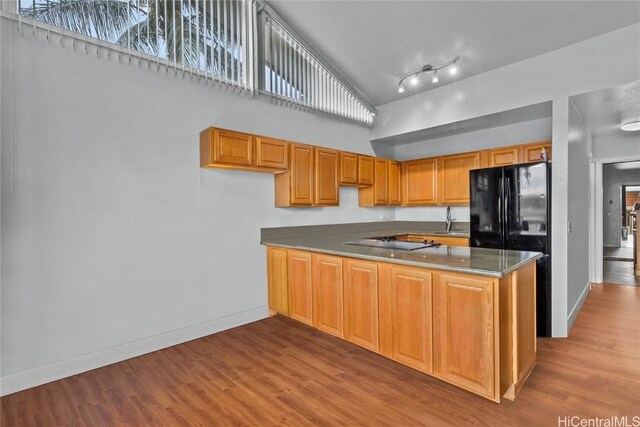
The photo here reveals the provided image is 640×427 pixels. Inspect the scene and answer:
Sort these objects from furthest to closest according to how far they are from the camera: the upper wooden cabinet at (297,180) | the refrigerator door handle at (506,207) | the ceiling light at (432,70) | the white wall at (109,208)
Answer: the upper wooden cabinet at (297,180)
the ceiling light at (432,70)
the refrigerator door handle at (506,207)
the white wall at (109,208)

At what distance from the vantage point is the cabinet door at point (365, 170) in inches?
181

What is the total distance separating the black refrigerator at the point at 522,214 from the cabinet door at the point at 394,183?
164 cm

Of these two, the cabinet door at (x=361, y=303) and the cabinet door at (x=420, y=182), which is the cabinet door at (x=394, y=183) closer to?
the cabinet door at (x=420, y=182)

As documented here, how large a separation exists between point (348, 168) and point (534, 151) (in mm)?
2361

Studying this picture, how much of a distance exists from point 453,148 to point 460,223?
121cm

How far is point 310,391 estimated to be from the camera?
2203 millimetres

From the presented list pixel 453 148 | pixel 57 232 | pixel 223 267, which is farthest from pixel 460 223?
pixel 57 232

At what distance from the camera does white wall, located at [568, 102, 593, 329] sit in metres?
3.26

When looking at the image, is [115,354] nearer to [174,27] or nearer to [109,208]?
[109,208]


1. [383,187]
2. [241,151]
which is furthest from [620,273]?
[241,151]

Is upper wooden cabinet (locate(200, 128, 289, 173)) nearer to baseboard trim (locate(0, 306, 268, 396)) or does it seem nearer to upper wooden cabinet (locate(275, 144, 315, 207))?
upper wooden cabinet (locate(275, 144, 315, 207))

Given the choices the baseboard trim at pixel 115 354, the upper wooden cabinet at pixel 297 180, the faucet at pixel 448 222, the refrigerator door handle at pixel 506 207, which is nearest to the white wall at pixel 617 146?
the faucet at pixel 448 222

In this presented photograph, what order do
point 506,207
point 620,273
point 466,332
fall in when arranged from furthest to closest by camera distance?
point 620,273 < point 506,207 < point 466,332

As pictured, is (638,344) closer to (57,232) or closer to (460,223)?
(460,223)
